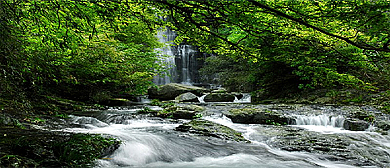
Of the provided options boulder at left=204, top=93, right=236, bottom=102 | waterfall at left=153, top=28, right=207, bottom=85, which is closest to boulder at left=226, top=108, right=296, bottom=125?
boulder at left=204, top=93, right=236, bottom=102

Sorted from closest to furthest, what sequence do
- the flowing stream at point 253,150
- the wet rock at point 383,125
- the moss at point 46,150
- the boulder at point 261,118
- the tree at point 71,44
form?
the moss at point 46,150, the tree at point 71,44, the flowing stream at point 253,150, the wet rock at point 383,125, the boulder at point 261,118

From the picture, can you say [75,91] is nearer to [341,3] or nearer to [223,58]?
[341,3]

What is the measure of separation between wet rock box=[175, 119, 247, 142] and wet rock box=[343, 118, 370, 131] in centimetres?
318

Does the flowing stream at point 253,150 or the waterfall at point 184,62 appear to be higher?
the waterfall at point 184,62

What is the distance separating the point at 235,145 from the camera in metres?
4.29

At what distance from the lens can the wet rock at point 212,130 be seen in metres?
4.65

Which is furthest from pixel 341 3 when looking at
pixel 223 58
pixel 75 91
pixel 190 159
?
pixel 223 58

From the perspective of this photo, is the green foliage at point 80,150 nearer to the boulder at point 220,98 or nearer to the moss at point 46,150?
the moss at point 46,150

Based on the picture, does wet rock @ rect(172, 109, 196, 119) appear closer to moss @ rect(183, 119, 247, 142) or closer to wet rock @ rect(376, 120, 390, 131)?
moss @ rect(183, 119, 247, 142)

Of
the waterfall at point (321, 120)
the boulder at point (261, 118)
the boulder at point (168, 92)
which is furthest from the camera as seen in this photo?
the boulder at point (168, 92)

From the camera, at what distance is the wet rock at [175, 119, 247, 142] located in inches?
183

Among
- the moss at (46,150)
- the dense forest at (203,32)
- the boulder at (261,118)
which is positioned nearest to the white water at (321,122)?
the boulder at (261,118)

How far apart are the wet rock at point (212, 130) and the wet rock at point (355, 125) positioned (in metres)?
3.18

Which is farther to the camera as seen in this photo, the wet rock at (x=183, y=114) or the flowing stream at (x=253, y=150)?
the wet rock at (x=183, y=114)
